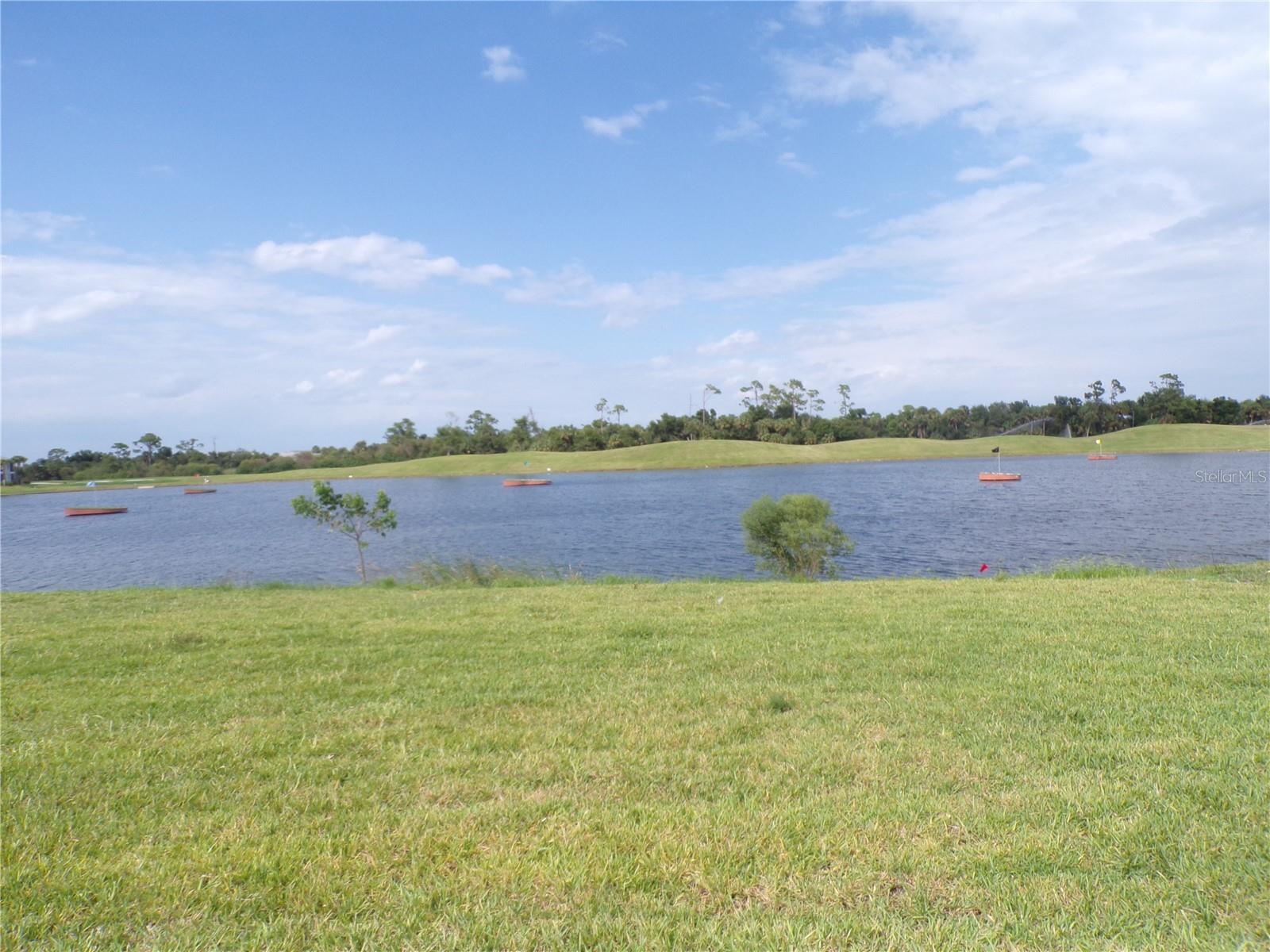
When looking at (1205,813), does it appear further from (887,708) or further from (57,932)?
(57,932)

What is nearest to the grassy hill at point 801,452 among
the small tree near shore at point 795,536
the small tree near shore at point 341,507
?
the small tree near shore at point 795,536

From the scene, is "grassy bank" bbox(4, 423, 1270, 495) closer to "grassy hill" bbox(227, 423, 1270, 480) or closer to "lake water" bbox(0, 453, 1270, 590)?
"grassy hill" bbox(227, 423, 1270, 480)

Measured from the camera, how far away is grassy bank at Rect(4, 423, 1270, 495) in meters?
120

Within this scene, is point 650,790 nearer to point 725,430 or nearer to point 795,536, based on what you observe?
point 795,536

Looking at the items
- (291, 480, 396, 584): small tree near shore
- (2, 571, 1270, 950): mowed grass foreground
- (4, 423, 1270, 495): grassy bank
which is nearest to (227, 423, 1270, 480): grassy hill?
(4, 423, 1270, 495): grassy bank

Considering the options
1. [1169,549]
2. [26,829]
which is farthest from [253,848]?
[1169,549]

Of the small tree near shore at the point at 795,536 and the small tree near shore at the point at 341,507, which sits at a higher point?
the small tree near shore at the point at 341,507

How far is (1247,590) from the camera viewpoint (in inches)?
446

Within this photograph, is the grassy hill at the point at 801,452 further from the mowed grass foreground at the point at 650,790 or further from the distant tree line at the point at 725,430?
the mowed grass foreground at the point at 650,790

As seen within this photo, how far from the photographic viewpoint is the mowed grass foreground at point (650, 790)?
11.3 feet

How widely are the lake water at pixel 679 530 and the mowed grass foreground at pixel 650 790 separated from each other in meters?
17.8

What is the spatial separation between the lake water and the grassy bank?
39.4 metres

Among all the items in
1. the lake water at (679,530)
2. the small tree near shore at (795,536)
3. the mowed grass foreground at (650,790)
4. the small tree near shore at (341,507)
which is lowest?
the lake water at (679,530)

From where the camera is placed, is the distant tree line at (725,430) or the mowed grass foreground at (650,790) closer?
the mowed grass foreground at (650,790)
